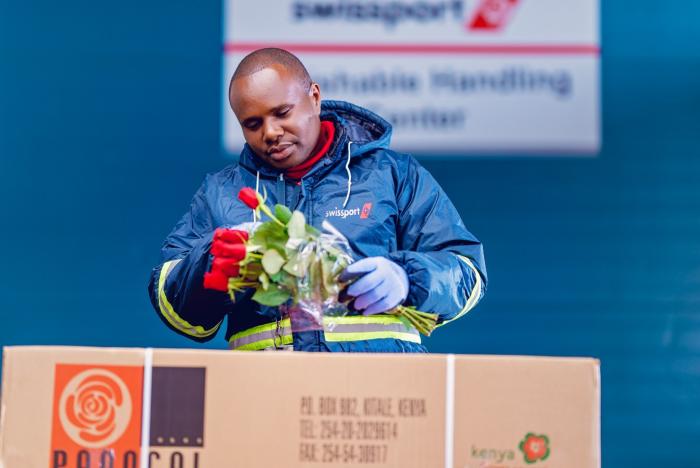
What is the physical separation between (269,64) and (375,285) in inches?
25.9

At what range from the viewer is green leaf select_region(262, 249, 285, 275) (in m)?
1.80

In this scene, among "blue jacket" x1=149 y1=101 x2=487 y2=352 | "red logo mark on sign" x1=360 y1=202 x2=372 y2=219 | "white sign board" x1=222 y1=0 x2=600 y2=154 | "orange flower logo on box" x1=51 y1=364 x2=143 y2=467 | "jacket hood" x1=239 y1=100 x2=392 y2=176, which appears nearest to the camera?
"orange flower logo on box" x1=51 y1=364 x2=143 y2=467

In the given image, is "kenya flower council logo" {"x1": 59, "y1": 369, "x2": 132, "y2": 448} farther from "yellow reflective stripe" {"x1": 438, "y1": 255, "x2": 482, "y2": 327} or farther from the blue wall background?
the blue wall background

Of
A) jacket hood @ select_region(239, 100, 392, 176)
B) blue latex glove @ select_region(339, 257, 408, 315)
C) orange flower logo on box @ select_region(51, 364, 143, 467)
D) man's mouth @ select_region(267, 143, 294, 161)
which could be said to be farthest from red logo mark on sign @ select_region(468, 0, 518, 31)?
orange flower logo on box @ select_region(51, 364, 143, 467)

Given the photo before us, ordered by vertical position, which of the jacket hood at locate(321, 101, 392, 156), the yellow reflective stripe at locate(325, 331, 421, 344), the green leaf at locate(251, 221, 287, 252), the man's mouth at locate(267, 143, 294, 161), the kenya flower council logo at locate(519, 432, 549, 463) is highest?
the jacket hood at locate(321, 101, 392, 156)

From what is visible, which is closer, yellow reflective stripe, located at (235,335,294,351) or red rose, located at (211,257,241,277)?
red rose, located at (211,257,241,277)

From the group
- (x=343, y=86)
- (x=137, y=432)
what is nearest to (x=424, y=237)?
(x=137, y=432)

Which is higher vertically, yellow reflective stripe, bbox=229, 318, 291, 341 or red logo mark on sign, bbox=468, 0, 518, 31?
red logo mark on sign, bbox=468, 0, 518, 31

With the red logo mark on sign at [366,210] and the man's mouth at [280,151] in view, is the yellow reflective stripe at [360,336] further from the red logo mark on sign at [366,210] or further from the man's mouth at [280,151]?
the man's mouth at [280,151]

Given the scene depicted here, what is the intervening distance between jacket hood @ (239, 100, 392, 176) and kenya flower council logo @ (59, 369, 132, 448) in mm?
Answer: 808

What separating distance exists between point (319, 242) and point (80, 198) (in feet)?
7.44

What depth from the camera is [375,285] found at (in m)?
1.90

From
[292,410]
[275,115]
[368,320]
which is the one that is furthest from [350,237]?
[292,410]

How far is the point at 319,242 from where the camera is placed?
6.11 feet
